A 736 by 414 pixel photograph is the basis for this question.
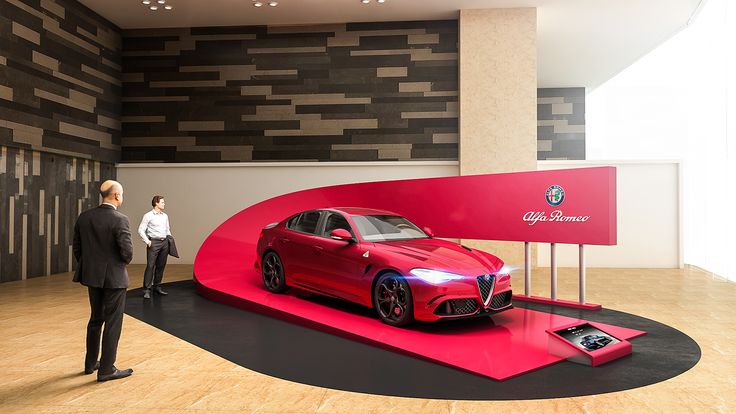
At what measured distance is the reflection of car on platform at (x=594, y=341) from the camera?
14.7ft

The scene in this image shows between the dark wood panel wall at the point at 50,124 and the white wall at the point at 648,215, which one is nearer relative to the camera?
the dark wood panel wall at the point at 50,124

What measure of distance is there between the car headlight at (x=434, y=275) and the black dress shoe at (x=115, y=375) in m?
2.50

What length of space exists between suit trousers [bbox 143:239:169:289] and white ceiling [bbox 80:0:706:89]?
5.50m

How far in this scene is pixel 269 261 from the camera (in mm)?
7094

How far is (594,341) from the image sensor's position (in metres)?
4.61

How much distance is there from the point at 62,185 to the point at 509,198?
8343 millimetres

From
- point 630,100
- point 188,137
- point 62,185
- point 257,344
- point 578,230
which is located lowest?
point 257,344

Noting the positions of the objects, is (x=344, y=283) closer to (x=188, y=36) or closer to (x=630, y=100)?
(x=188, y=36)

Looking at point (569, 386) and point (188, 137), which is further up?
point (188, 137)

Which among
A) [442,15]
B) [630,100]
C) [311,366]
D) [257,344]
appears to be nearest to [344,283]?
[257,344]

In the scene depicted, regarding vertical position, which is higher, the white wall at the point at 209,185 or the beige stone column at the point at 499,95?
the beige stone column at the point at 499,95

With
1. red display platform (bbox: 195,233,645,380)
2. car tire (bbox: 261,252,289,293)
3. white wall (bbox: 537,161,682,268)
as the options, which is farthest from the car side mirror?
white wall (bbox: 537,161,682,268)

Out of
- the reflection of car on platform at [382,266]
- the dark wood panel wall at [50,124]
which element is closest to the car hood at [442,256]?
the reflection of car on platform at [382,266]

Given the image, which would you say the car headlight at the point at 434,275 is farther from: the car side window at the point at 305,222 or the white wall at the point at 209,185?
the white wall at the point at 209,185
